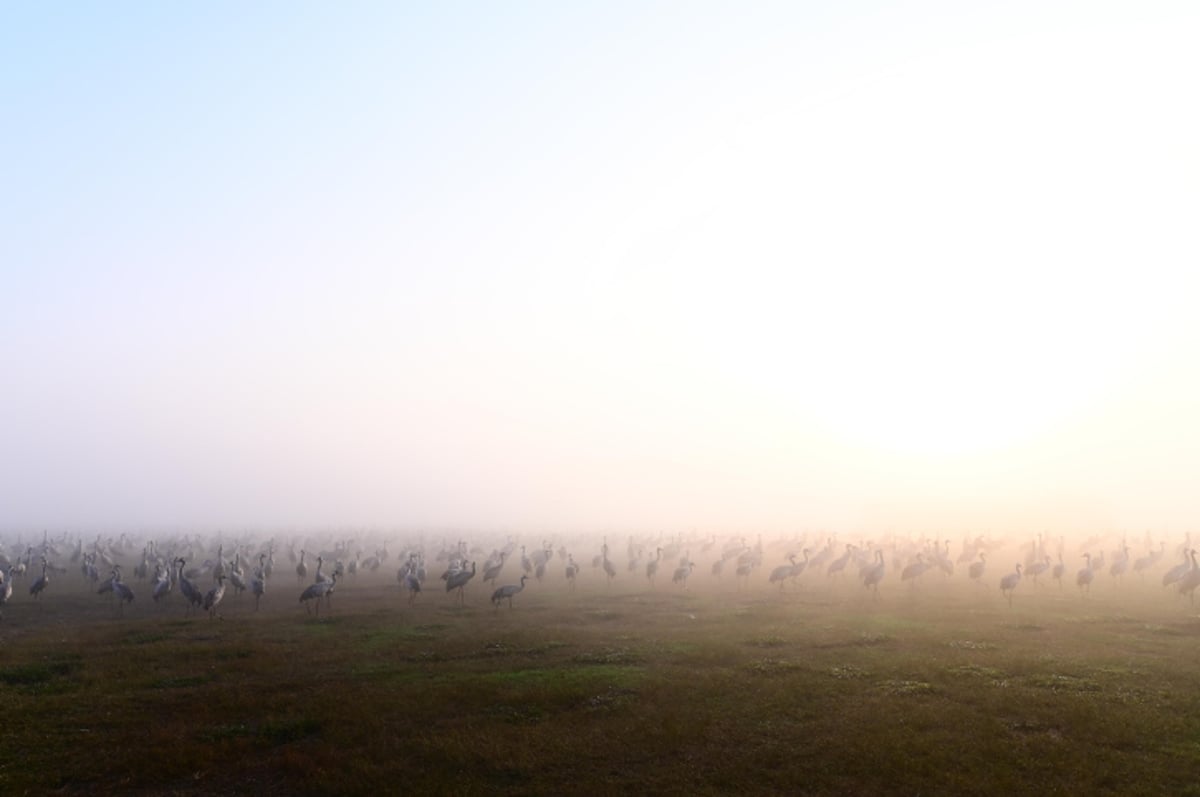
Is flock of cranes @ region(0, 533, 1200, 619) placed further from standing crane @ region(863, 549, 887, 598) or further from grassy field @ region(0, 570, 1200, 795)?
grassy field @ region(0, 570, 1200, 795)

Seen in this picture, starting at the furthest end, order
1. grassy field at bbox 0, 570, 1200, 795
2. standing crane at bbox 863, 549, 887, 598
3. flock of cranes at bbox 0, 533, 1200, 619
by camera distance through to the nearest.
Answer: standing crane at bbox 863, 549, 887, 598, flock of cranes at bbox 0, 533, 1200, 619, grassy field at bbox 0, 570, 1200, 795

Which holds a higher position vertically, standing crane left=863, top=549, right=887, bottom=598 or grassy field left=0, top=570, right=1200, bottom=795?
standing crane left=863, top=549, right=887, bottom=598

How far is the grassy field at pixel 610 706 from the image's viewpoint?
14445 millimetres

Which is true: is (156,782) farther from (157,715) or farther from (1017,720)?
(1017,720)

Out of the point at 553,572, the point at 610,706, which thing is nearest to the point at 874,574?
the point at 610,706

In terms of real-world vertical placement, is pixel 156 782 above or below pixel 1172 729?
below

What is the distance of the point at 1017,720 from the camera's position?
16.7 metres

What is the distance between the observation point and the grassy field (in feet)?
47.4

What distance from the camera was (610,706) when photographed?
18.5 m

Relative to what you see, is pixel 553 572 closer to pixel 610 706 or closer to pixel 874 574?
pixel 874 574

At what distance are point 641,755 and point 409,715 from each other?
6131 mm

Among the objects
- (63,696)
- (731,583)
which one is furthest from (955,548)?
(63,696)

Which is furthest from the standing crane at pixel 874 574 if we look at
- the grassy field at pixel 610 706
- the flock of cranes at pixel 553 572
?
the grassy field at pixel 610 706

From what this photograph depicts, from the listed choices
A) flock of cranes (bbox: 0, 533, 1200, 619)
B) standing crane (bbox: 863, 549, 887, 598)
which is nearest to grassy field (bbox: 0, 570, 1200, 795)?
flock of cranes (bbox: 0, 533, 1200, 619)
